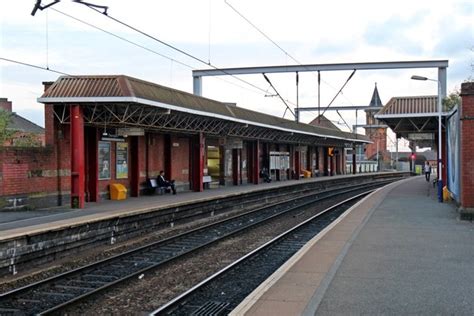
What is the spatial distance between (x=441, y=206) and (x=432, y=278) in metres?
11.3

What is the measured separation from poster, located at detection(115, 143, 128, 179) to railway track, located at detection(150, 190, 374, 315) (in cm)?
872

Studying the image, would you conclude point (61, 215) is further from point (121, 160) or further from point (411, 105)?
point (411, 105)

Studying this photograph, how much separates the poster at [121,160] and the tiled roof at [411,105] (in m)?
11.0

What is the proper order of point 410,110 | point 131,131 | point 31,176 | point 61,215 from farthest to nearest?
point 410,110 < point 131,131 < point 31,176 < point 61,215

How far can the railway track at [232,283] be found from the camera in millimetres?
7480

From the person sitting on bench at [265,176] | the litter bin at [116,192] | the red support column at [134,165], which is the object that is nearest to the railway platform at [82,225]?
the litter bin at [116,192]

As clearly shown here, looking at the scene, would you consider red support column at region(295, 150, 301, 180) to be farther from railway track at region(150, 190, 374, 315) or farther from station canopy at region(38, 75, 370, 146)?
railway track at region(150, 190, 374, 315)

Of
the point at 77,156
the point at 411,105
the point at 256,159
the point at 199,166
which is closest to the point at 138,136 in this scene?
the point at 199,166

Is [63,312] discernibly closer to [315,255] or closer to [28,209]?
[315,255]

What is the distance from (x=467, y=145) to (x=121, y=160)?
40.4 ft

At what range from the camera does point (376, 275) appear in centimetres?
777

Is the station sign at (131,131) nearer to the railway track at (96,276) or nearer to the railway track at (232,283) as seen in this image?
the railway track at (96,276)

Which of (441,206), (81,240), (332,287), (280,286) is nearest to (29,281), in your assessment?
(81,240)

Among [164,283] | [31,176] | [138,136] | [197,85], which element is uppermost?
[197,85]
